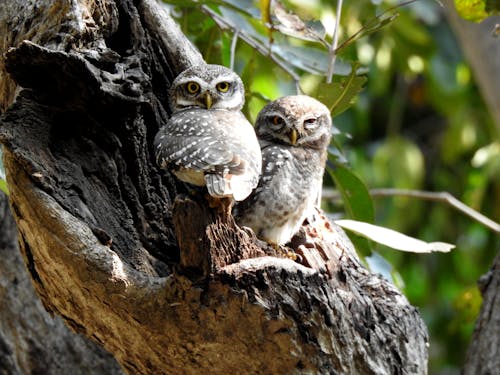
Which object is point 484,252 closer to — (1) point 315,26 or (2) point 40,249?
(1) point 315,26

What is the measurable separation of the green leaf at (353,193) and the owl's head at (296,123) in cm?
37

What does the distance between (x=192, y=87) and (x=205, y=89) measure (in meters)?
0.06

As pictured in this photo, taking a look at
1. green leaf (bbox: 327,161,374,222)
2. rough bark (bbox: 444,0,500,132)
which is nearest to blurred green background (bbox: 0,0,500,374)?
rough bark (bbox: 444,0,500,132)

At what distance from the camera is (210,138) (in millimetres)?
3215

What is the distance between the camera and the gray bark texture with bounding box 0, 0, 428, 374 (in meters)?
2.97

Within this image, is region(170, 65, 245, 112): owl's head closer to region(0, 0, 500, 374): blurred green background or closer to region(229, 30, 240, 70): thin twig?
region(229, 30, 240, 70): thin twig

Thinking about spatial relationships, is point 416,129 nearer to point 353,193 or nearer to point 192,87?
point 353,193

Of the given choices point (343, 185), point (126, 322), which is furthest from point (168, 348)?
point (343, 185)

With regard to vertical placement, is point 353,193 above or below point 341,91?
below

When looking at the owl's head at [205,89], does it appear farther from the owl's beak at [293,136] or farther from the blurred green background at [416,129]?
the blurred green background at [416,129]

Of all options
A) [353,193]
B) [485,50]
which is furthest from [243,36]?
[485,50]

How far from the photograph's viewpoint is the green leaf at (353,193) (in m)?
4.40

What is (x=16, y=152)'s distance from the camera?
3059 millimetres

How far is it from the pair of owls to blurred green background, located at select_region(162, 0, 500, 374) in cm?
156
